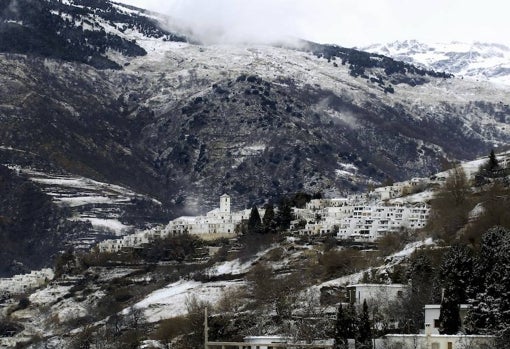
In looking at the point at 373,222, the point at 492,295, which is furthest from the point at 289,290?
the point at 492,295

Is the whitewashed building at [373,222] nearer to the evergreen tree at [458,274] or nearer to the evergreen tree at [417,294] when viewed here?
the evergreen tree at [417,294]

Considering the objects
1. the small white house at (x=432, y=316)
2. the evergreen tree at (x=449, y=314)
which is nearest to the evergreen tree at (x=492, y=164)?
the small white house at (x=432, y=316)

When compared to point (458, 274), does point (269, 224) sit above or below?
below

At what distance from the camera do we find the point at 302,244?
183m

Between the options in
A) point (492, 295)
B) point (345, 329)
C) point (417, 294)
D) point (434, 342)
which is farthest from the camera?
point (417, 294)

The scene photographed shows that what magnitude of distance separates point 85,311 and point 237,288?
29939 mm

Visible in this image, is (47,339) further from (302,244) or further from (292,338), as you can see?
(292,338)

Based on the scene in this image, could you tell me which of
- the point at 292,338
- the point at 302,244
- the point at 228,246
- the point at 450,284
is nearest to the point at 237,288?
the point at 302,244

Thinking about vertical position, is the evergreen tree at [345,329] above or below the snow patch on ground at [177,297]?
above

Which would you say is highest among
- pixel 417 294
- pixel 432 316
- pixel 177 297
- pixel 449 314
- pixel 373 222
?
pixel 449 314

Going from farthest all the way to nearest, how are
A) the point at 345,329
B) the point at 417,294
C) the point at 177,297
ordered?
1. the point at 177,297
2. the point at 417,294
3. the point at 345,329

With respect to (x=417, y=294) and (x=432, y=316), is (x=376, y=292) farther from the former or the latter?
(x=432, y=316)

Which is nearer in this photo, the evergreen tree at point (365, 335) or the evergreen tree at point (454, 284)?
the evergreen tree at point (365, 335)

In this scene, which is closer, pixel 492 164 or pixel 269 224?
pixel 492 164
